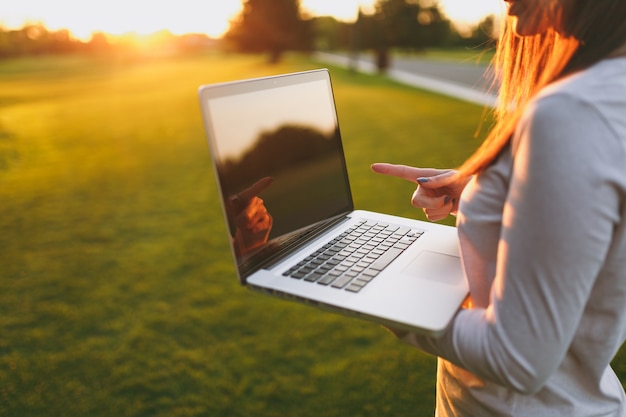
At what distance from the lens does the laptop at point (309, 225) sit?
113cm

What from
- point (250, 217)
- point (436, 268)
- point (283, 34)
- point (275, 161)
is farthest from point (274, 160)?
point (283, 34)

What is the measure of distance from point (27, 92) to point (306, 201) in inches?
887

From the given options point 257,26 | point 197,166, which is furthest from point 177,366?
point 257,26

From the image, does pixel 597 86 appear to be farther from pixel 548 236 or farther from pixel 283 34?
pixel 283 34

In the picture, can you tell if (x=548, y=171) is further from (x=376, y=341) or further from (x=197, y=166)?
(x=197, y=166)

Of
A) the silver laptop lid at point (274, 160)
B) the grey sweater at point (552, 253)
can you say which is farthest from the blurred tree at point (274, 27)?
the grey sweater at point (552, 253)

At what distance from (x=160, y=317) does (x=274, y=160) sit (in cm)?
233

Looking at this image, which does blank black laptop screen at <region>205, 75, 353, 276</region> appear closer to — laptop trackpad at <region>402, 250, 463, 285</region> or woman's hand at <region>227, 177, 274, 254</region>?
woman's hand at <region>227, 177, 274, 254</region>

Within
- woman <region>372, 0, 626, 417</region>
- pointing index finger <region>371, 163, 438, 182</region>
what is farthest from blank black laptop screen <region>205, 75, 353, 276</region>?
woman <region>372, 0, 626, 417</region>

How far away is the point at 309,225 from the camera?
1573 millimetres

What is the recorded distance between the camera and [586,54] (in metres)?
0.82

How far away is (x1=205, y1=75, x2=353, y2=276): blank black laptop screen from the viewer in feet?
4.31

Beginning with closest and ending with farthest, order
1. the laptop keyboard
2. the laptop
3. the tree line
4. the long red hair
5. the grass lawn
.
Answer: the long red hair < the laptop < the laptop keyboard < the grass lawn < the tree line

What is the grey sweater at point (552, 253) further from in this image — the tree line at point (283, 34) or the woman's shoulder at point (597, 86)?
the tree line at point (283, 34)
